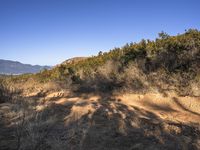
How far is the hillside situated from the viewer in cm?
544

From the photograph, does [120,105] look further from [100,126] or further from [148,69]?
[148,69]

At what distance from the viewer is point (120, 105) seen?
754 cm

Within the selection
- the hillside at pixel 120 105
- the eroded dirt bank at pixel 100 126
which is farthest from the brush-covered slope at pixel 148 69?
the eroded dirt bank at pixel 100 126

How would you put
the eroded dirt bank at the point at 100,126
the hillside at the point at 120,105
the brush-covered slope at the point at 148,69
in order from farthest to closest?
the brush-covered slope at the point at 148,69 < the hillside at the point at 120,105 < the eroded dirt bank at the point at 100,126

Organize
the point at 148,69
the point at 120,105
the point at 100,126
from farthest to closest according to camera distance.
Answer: the point at 148,69 < the point at 120,105 < the point at 100,126

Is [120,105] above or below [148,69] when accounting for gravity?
below

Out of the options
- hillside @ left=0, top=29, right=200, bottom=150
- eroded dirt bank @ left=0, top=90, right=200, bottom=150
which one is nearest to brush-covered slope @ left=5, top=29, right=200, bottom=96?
hillside @ left=0, top=29, right=200, bottom=150

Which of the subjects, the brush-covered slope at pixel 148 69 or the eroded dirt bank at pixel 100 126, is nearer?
the eroded dirt bank at pixel 100 126

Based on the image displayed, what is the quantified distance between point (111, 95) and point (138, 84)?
1011 millimetres

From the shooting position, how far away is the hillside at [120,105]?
544 centimetres

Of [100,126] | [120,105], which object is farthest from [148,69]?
[100,126]

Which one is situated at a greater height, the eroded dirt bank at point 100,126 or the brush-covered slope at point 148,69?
the brush-covered slope at point 148,69

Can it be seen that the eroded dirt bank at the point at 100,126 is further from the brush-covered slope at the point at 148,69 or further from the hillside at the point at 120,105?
the brush-covered slope at the point at 148,69

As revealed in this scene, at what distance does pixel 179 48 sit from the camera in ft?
37.8
